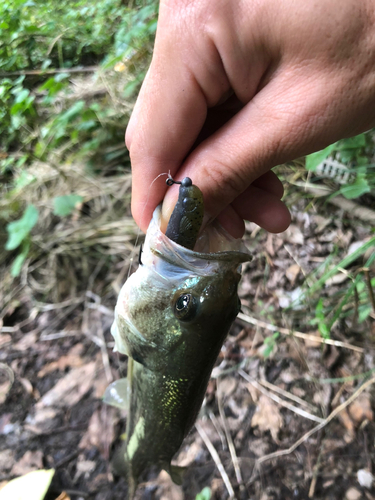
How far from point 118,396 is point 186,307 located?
129 centimetres

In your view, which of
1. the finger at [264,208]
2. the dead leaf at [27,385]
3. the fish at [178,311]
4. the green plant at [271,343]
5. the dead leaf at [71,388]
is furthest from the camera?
the dead leaf at [27,385]

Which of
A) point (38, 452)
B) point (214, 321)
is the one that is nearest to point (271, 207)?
point (214, 321)

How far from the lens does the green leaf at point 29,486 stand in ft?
6.94

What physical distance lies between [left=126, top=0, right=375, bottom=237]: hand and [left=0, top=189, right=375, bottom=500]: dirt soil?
4.34 ft

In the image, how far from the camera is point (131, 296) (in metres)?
1.35

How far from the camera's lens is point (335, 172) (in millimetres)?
2680

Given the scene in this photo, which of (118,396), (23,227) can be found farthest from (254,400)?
(23,227)

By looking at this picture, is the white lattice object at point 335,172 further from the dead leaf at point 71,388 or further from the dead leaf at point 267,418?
the dead leaf at point 71,388

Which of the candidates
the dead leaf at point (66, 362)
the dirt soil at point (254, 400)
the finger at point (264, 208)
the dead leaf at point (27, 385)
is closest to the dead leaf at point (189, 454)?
the dirt soil at point (254, 400)

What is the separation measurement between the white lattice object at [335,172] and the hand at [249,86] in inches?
58.8

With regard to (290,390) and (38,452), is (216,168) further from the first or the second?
(38,452)

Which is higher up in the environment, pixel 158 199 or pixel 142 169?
pixel 142 169

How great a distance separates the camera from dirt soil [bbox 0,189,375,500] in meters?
2.16

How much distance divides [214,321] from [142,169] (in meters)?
0.72
